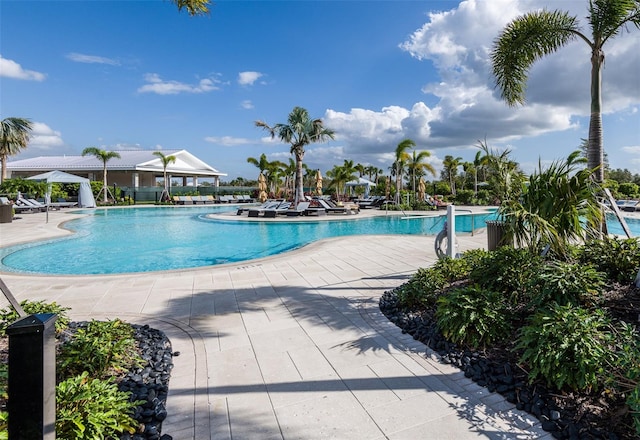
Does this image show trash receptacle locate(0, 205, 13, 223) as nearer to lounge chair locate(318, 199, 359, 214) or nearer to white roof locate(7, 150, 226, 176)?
lounge chair locate(318, 199, 359, 214)

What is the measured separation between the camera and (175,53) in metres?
14.1

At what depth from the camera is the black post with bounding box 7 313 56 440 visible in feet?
4.28

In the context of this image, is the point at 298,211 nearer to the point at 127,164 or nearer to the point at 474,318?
the point at 474,318

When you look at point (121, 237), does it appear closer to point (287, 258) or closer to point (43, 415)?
point (287, 258)

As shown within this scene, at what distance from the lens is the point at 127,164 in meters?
36.7

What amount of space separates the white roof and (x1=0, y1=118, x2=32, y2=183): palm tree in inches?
356

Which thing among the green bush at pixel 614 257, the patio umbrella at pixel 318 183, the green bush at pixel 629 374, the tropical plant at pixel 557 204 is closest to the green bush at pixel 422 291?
the tropical plant at pixel 557 204

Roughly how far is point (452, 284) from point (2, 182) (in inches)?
1251

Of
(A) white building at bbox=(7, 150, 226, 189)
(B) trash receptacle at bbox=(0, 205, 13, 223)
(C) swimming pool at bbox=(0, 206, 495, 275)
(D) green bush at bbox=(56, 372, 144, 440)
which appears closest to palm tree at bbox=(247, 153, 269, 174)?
(A) white building at bbox=(7, 150, 226, 189)

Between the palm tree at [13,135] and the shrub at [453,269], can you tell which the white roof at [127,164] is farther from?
the shrub at [453,269]

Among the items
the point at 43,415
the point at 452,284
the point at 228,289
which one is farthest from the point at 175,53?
the point at 43,415

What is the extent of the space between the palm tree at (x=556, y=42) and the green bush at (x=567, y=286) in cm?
229

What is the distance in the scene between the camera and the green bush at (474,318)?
302cm

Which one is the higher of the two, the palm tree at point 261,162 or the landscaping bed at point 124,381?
the palm tree at point 261,162
